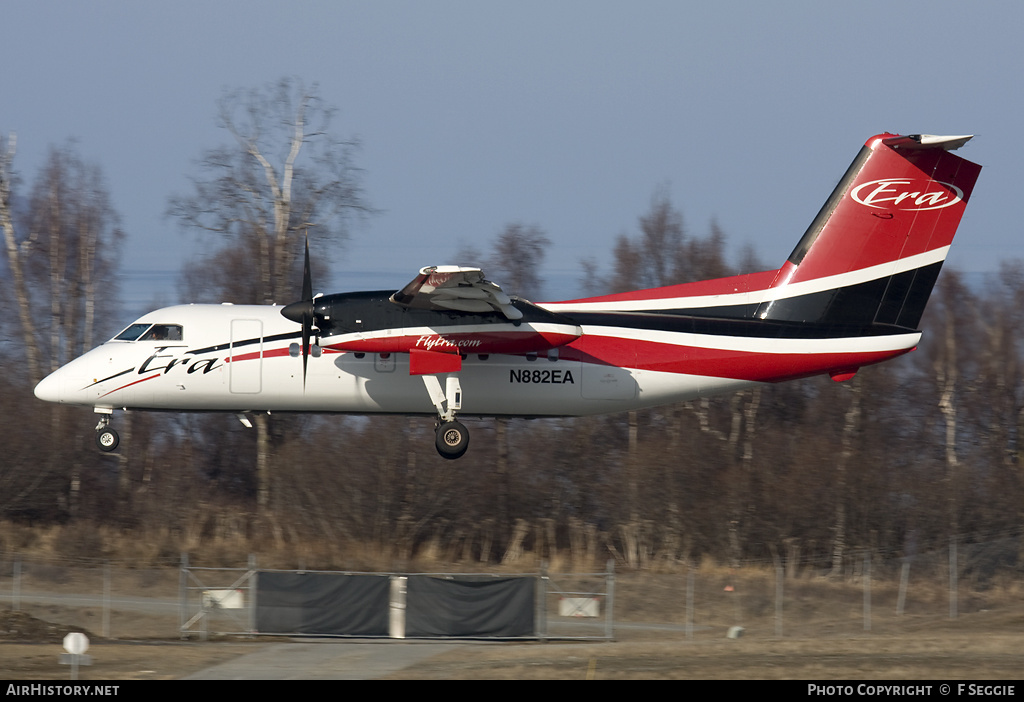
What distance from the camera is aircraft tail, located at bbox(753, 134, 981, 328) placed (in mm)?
20281

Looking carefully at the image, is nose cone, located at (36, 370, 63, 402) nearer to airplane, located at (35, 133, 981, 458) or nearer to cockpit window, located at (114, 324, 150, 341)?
airplane, located at (35, 133, 981, 458)

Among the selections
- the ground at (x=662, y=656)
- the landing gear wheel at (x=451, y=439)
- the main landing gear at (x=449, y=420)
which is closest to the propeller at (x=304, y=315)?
the main landing gear at (x=449, y=420)

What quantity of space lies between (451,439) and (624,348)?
339 centimetres

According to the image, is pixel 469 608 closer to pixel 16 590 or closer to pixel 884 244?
pixel 884 244

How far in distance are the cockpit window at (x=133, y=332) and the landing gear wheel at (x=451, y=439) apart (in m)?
5.53

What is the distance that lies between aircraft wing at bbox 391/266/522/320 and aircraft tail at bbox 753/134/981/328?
5.03 m

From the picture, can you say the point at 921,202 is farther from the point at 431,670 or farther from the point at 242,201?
the point at 242,201

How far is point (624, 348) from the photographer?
20016 millimetres

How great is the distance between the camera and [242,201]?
1303 inches

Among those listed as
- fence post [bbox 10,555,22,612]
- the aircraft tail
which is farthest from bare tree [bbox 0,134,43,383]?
the aircraft tail

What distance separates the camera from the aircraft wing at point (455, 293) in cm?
1772

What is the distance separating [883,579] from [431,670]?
514 inches

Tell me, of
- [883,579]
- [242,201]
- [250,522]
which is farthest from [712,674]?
[242,201]
